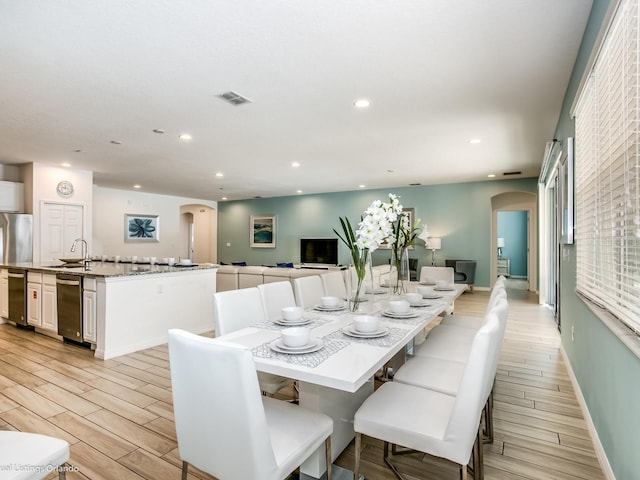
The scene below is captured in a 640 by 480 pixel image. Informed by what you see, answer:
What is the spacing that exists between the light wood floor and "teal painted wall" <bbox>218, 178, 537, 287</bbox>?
4.71 m

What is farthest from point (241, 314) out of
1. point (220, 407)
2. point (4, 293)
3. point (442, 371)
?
point (4, 293)

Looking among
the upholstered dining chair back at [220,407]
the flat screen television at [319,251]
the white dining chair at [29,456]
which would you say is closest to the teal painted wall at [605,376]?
the upholstered dining chair back at [220,407]

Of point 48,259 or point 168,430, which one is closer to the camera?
point 168,430

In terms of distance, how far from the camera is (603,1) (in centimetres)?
183

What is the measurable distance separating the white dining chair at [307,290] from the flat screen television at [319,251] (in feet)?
22.5

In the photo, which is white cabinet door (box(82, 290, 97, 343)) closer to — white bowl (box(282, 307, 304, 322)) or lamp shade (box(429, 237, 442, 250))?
white bowl (box(282, 307, 304, 322))

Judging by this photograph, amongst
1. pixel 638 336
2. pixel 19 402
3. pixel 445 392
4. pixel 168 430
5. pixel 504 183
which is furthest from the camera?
pixel 504 183

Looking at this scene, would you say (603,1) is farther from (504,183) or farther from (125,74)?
(504,183)

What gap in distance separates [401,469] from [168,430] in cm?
145

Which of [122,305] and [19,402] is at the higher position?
[122,305]

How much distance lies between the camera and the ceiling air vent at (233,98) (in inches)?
130

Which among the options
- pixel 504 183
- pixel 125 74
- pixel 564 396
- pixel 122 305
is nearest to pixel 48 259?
pixel 122 305

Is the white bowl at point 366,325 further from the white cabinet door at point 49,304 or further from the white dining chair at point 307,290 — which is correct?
the white cabinet door at point 49,304

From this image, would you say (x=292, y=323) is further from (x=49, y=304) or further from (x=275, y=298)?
(x=49, y=304)
